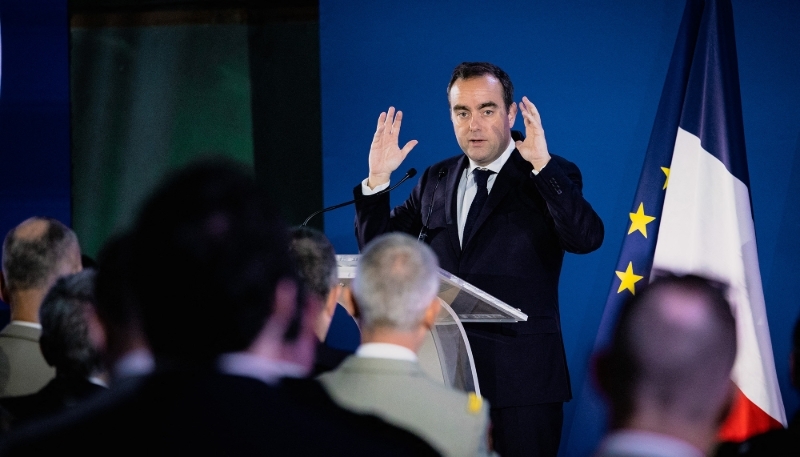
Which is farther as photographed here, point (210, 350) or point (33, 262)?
point (33, 262)

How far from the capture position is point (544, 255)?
2.99 meters

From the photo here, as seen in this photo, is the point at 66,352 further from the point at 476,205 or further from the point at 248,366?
the point at 476,205

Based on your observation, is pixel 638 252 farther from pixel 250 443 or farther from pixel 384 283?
pixel 250 443

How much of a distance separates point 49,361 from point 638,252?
248cm

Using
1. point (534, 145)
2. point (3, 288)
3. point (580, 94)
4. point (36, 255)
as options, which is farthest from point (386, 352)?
point (580, 94)

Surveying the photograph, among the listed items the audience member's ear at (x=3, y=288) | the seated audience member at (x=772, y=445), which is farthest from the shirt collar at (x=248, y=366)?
the audience member's ear at (x=3, y=288)

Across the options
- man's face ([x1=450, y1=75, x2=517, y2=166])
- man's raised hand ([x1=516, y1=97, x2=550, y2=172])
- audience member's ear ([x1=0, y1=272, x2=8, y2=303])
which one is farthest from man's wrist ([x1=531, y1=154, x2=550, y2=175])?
audience member's ear ([x1=0, y1=272, x2=8, y2=303])

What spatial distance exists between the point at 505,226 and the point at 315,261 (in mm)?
1026

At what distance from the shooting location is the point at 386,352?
166cm

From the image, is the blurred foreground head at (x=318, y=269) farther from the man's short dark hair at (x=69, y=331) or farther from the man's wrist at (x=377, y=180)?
the man's wrist at (x=377, y=180)

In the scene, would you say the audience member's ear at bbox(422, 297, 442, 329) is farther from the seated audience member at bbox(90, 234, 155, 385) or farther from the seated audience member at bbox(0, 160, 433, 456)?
the seated audience member at bbox(0, 160, 433, 456)

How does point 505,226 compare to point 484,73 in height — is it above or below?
below

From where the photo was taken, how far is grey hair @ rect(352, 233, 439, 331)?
171cm

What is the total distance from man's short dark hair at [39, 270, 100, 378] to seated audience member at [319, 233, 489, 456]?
50 cm
